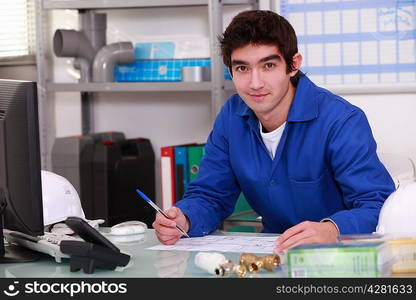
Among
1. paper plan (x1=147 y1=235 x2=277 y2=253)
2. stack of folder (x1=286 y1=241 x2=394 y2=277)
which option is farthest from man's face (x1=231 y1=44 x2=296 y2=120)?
stack of folder (x1=286 y1=241 x2=394 y2=277)

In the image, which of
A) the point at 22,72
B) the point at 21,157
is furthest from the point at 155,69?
the point at 21,157

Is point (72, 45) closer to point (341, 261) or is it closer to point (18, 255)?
point (18, 255)

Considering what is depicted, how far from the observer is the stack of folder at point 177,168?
11.3 feet

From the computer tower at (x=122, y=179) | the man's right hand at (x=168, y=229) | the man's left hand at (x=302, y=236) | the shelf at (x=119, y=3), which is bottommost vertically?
the computer tower at (x=122, y=179)

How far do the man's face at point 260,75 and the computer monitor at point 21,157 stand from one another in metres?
0.66

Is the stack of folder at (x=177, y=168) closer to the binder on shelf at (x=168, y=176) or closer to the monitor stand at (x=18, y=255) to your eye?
the binder on shelf at (x=168, y=176)

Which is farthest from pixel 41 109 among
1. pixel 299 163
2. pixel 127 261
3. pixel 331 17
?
pixel 127 261

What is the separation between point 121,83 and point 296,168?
1578 millimetres

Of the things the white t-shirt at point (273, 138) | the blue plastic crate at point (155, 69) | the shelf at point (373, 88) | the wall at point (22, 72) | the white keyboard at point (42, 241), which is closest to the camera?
the white keyboard at point (42, 241)

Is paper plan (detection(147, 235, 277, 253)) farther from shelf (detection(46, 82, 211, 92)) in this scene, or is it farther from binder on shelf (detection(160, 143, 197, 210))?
shelf (detection(46, 82, 211, 92))

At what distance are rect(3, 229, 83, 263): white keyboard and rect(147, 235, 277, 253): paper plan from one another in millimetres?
245

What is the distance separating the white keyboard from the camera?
1.79m

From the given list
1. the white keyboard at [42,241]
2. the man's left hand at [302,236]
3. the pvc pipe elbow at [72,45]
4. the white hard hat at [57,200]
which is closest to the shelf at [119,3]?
the pvc pipe elbow at [72,45]

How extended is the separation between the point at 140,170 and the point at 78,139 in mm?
351
